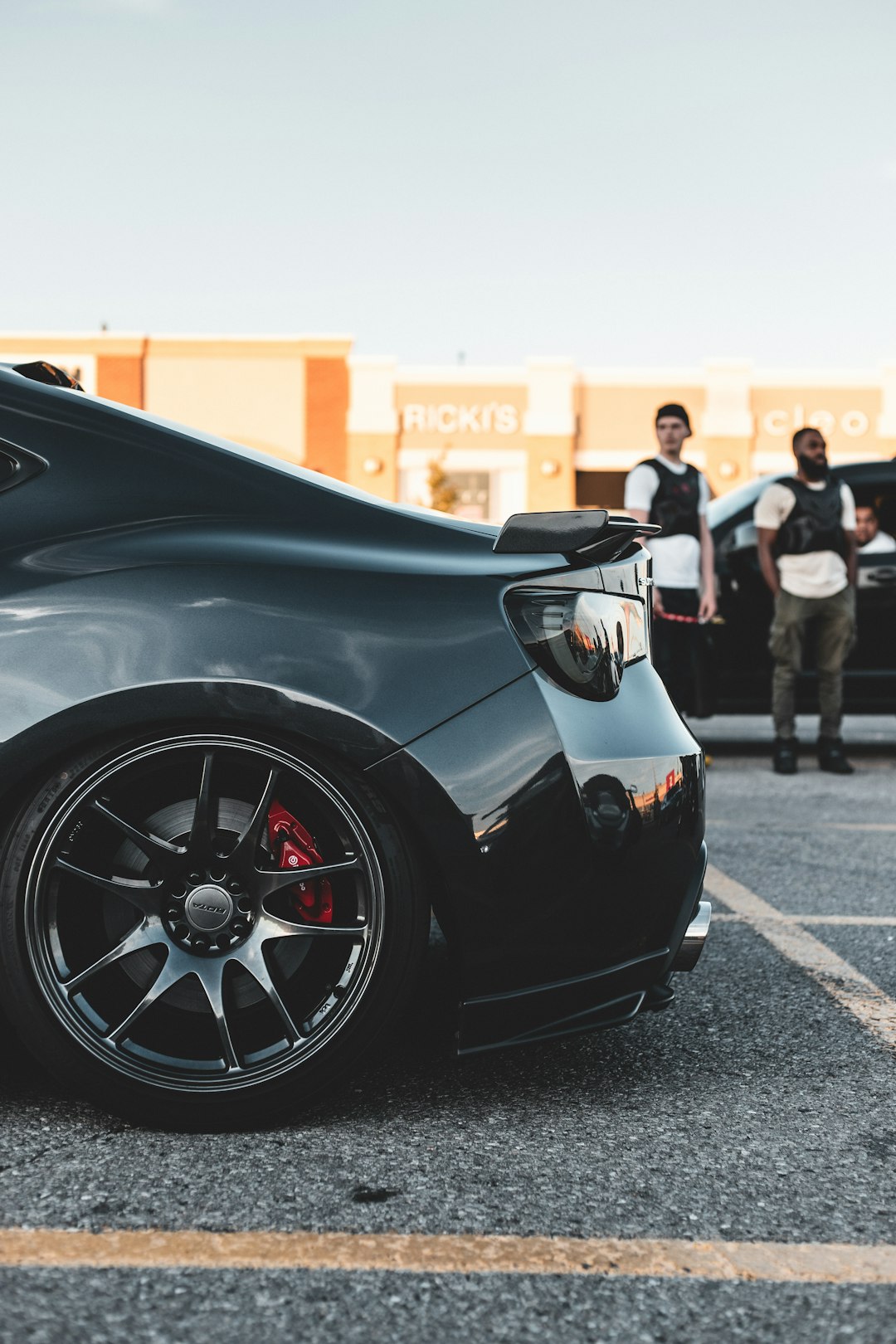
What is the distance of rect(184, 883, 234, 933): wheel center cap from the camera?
2.37 meters

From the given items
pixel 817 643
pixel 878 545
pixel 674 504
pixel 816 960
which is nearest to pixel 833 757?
pixel 817 643

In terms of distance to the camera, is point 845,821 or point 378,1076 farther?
point 845,821

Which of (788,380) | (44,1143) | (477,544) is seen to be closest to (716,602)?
(477,544)

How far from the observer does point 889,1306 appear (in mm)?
1821

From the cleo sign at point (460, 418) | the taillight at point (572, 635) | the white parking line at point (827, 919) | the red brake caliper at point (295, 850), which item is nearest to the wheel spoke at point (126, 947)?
the red brake caliper at point (295, 850)

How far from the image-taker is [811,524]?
755 cm

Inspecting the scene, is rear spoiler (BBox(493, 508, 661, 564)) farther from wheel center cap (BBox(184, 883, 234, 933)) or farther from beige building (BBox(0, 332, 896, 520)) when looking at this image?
beige building (BBox(0, 332, 896, 520))

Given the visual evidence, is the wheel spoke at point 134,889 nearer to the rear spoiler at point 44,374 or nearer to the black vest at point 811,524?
the rear spoiler at point 44,374

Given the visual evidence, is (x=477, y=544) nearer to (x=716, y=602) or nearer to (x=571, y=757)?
(x=571, y=757)

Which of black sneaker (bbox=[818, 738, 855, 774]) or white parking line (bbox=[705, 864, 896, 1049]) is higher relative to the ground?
white parking line (bbox=[705, 864, 896, 1049])

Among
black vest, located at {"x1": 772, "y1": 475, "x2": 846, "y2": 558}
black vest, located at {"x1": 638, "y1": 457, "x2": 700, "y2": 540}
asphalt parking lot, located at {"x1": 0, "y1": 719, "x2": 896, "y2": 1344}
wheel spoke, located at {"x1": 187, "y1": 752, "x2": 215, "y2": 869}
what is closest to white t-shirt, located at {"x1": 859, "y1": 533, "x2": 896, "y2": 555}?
black vest, located at {"x1": 772, "y1": 475, "x2": 846, "y2": 558}

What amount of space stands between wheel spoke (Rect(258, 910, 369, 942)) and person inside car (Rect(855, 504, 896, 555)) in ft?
22.5

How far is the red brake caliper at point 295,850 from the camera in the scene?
2453 mm

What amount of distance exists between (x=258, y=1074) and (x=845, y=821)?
426 centimetres
